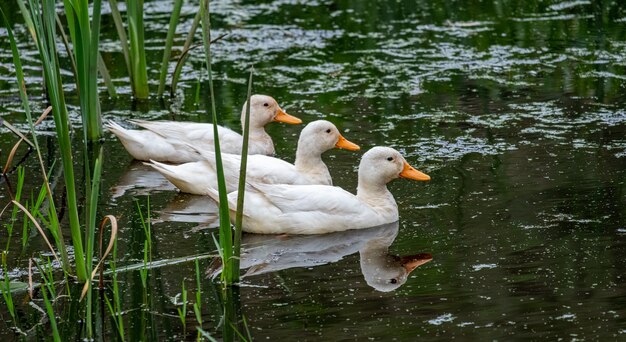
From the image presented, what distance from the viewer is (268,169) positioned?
8844 mm

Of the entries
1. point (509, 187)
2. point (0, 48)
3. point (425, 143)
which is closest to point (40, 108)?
point (0, 48)

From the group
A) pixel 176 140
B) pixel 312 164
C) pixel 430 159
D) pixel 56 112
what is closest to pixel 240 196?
pixel 56 112

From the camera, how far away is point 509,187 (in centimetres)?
861

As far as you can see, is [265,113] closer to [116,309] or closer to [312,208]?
[312,208]

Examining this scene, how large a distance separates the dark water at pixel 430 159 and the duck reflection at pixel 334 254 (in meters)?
0.03

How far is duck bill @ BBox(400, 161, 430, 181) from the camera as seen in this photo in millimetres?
8492

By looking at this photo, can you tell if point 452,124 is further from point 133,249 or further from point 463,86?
point 133,249


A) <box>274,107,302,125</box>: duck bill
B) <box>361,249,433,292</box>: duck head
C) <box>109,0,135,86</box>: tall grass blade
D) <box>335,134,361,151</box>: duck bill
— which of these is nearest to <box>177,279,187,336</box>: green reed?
<box>361,249,433,292</box>: duck head

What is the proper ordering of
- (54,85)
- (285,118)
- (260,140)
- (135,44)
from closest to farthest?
(54,85), (260,140), (285,118), (135,44)

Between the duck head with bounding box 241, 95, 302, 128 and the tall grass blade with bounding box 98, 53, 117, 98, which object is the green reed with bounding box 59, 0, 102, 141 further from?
the tall grass blade with bounding box 98, 53, 117, 98

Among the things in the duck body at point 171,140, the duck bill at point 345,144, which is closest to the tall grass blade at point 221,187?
the duck bill at point 345,144

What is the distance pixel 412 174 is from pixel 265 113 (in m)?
2.20

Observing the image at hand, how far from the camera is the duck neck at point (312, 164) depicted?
29.5 ft

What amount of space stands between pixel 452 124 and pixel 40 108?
4.12 metres
